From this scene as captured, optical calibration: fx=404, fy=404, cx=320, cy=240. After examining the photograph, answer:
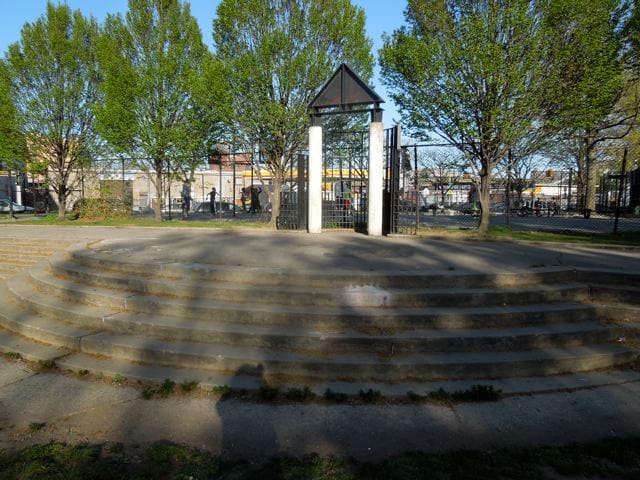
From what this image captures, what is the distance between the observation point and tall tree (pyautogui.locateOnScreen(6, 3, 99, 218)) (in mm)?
17812

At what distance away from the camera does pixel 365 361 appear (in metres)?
4.04

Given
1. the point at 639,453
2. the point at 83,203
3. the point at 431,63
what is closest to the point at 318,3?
the point at 431,63

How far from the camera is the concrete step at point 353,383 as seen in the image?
12.4 ft

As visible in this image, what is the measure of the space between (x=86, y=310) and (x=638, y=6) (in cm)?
1587

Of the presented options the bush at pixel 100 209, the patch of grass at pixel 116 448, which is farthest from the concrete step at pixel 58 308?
the bush at pixel 100 209

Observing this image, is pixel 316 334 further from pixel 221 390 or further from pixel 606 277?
pixel 606 277

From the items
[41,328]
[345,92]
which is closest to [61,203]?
[345,92]

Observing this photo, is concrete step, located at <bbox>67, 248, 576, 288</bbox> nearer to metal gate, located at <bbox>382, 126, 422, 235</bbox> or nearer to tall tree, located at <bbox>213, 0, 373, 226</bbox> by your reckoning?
metal gate, located at <bbox>382, 126, 422, 235</bbox>

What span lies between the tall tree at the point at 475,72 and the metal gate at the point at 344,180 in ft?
6.97

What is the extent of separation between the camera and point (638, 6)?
1173 centimetres

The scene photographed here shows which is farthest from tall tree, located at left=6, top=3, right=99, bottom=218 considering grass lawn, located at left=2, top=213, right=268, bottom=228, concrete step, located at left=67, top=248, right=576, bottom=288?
concrete step, located at left=67, top=248, right=576, bottom=288

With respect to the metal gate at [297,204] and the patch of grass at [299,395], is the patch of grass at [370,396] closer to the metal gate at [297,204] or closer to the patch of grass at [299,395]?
the patch of grass at [299,395]

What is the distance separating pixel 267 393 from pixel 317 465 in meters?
1.03

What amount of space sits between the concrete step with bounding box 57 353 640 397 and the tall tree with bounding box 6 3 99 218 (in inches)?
677
